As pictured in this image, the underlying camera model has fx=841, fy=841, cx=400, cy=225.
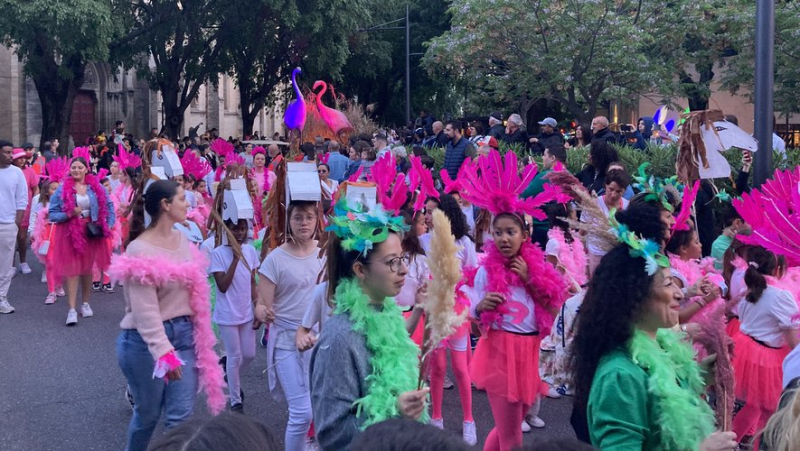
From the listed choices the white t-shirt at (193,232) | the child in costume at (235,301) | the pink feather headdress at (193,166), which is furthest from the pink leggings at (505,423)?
the pink feather headdress at (193,166)

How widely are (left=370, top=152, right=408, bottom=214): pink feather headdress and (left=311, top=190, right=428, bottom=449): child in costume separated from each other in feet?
0.92

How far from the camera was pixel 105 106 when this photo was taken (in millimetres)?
39062

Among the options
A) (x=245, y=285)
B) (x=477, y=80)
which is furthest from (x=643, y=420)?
(x=477, y=80)

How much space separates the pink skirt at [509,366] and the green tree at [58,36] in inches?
779

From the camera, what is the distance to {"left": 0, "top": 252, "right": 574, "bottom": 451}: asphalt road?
5.91 meters

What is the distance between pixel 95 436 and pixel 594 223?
4154mm

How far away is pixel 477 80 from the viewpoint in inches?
888

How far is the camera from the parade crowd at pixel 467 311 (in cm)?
278

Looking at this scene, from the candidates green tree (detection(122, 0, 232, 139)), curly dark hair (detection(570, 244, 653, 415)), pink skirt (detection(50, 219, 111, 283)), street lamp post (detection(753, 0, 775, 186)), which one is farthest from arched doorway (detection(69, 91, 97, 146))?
curly dark hair (detection(570, 244, 653, 415))

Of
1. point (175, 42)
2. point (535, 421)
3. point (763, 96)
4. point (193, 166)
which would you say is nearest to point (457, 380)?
point (535, 421)

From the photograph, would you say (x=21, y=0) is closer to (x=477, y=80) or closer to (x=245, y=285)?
(x=477, y=80)

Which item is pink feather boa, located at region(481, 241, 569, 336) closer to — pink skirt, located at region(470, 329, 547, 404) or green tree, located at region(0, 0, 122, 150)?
pink skirt, located at region(470, 329, 547, 404)

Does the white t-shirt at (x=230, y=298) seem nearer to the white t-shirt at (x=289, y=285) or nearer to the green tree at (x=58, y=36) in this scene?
the white t-shirt at (x=289, y=285)

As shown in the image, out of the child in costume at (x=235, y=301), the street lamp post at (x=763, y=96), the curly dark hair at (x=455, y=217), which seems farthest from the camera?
the street lamp post at (x=763, y=96)
